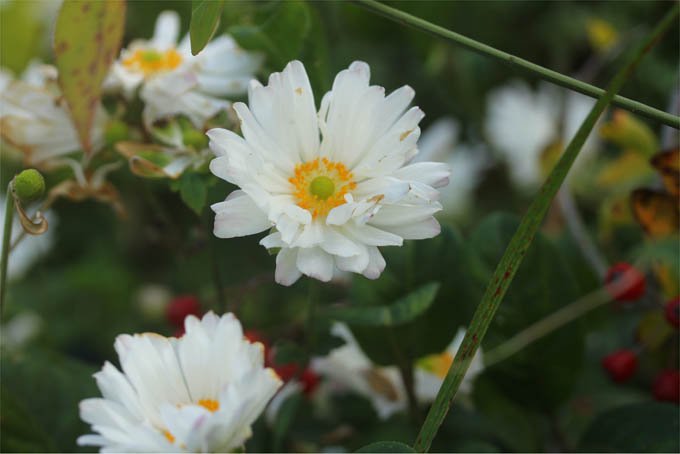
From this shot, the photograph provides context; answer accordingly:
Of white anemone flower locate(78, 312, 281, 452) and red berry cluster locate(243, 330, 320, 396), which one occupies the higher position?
white anemone flower locate(78, 312, 281, 452)

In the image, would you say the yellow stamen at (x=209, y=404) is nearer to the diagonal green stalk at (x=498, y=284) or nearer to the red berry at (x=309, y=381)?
the diagonal green stalk at (x=498, y=284)

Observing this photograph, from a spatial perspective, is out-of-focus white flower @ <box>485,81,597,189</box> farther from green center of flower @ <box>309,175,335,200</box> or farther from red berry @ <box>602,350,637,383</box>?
green center of flower @ <box>309,175,335,200</box>

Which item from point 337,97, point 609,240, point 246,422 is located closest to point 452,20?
point 609,240

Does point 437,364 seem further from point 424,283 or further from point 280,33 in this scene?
point 280,33

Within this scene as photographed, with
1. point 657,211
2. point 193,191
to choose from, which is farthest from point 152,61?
point 657,211

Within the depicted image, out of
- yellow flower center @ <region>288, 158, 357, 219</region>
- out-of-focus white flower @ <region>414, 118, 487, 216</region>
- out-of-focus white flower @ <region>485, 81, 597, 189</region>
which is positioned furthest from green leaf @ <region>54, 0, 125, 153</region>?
out-of-focus white flower @ <region>485, 81, 597, 189</region>

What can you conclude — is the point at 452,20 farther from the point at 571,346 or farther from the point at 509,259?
the point at 509,259
